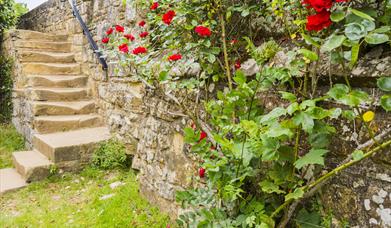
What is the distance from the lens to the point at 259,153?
1289mm

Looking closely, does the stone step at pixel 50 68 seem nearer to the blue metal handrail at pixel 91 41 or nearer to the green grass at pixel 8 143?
the blue metal handrail at pixel 91 41

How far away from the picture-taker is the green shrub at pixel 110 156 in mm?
3914

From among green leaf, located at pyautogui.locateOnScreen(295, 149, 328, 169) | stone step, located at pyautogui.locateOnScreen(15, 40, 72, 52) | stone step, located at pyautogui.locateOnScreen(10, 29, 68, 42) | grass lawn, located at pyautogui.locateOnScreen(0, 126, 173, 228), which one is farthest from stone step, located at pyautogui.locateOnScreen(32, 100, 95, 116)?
green leaf, located at pyautogui.locateOnScreen(295, 149, 328, 169)

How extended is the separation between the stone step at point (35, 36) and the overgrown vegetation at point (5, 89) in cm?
62

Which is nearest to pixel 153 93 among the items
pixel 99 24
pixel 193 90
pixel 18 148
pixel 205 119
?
pixel 193 90

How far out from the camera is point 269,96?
160cm

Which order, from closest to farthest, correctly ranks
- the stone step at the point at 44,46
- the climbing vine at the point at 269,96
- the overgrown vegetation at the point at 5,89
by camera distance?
the climbing vine at the point at 269,96 → the stone step at the point at 44,46 → the overgrown vegetation at the point at 5,89

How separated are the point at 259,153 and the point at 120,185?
2477 mm

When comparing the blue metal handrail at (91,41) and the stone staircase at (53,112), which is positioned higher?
the blue metal handrail at (91,41)


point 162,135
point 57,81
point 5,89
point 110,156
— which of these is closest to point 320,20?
point 162,135

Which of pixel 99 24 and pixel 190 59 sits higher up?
pixel 99 24

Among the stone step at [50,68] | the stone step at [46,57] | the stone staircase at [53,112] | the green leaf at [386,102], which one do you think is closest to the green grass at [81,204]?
the stone staircase at [53,112]

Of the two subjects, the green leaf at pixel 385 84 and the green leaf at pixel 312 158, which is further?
the green leaf at pixel 312 158

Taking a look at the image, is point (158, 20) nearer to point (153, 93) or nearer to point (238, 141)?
point (153, 93)
